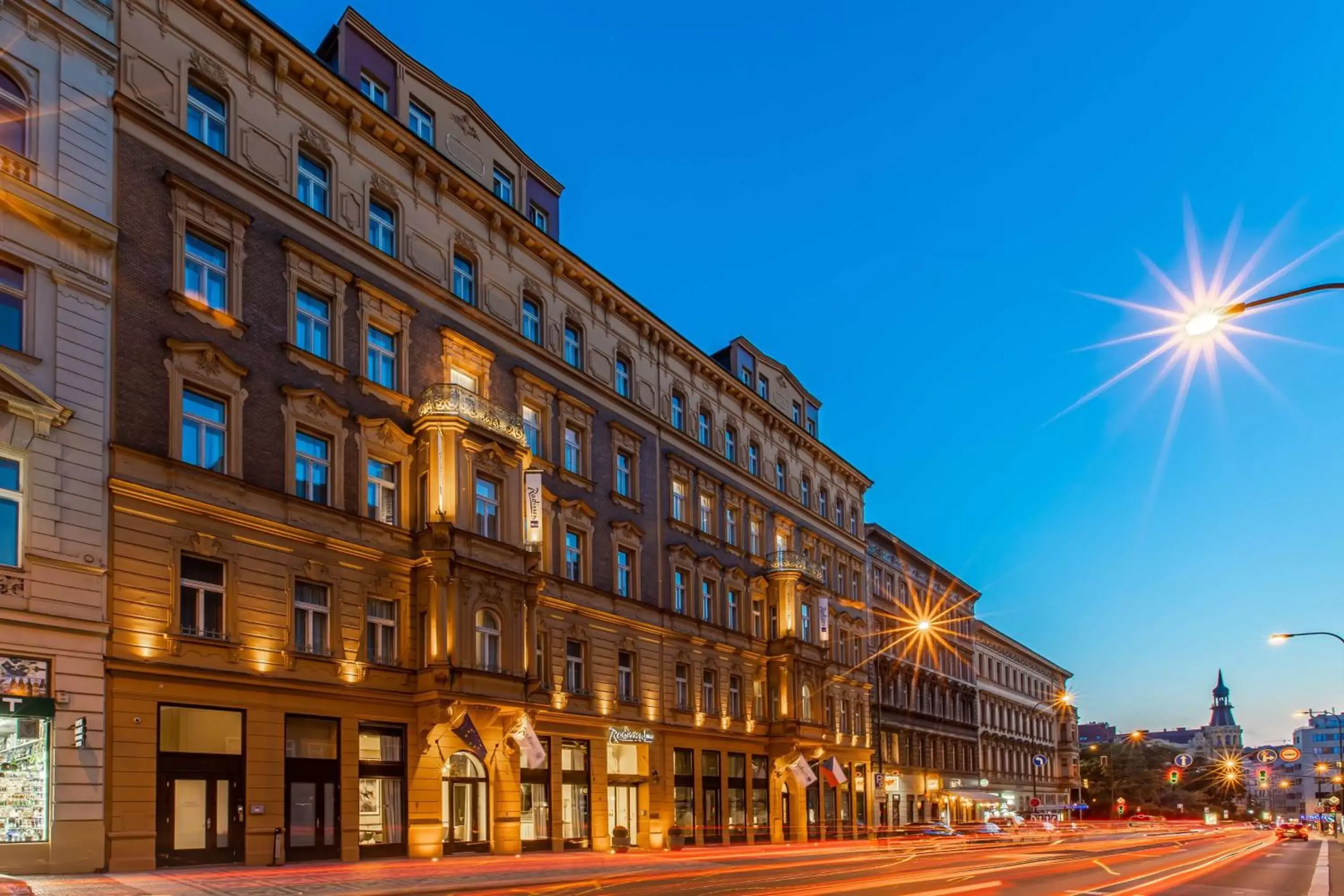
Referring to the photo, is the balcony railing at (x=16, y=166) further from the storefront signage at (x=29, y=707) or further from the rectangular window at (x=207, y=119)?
the storefront signage at (x=29, y=707)

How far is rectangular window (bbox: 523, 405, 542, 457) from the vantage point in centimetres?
4147

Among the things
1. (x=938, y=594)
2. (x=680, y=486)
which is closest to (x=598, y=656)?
(x=680, y=486)

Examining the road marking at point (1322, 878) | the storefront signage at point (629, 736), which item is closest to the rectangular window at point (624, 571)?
the storefront signage at point (629, 736)

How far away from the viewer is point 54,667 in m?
24.0

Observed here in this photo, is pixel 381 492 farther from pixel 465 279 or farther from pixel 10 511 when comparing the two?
pixel 10 511

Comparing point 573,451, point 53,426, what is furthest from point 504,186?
point 53,426

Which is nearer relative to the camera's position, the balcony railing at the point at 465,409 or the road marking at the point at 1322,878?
the road marking at the point at 1322,878

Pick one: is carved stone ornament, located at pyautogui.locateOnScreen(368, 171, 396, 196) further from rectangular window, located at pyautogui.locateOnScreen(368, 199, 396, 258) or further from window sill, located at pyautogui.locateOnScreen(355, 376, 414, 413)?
window sill, located at pyautogui.locateOnScreen(355, 376, 414, 413)

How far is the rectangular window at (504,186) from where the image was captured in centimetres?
4253

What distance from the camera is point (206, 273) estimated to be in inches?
1168

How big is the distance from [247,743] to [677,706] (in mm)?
22911

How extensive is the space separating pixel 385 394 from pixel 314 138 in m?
7.23

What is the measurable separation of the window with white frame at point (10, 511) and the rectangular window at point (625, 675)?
24.3 m

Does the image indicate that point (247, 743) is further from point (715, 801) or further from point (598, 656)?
point (715, 801)
